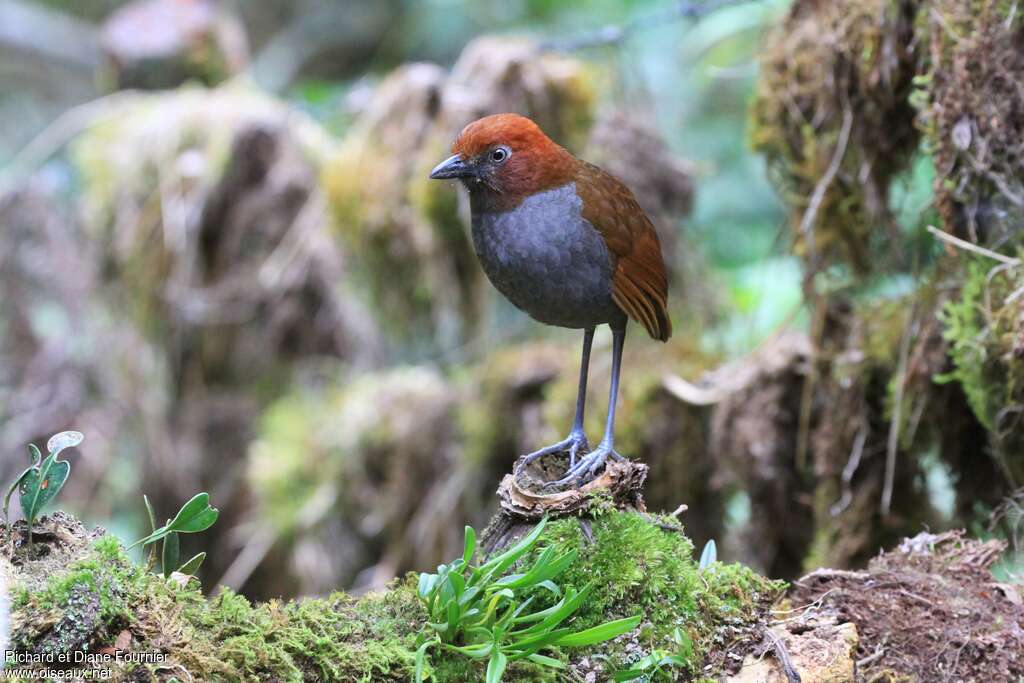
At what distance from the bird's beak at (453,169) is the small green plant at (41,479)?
106cm

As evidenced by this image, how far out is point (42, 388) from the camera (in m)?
6.17

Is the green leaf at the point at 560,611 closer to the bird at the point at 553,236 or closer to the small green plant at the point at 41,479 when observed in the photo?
the bird at the point at 553,236

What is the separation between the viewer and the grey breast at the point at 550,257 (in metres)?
2.39

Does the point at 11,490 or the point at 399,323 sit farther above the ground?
the point at 11,490

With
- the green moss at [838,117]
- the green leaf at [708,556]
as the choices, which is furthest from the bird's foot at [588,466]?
the green moss at [838,117]

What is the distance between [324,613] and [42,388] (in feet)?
16.0

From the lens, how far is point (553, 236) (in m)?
2.39

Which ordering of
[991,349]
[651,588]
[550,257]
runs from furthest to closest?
[991,349] → [550,257] → [651,588]

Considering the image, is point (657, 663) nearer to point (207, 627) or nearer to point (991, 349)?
point (207, 627)

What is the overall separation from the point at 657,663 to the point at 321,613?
0.70 m

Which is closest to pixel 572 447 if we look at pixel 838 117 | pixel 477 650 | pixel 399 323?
pixel 477 650

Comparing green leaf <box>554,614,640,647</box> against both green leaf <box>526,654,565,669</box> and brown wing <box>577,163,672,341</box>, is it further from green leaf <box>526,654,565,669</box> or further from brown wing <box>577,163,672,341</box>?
brown wing <box>577,163,672,341</box>

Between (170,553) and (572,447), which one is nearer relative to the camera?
(170,553)

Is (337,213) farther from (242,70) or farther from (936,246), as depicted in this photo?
(936,246)
